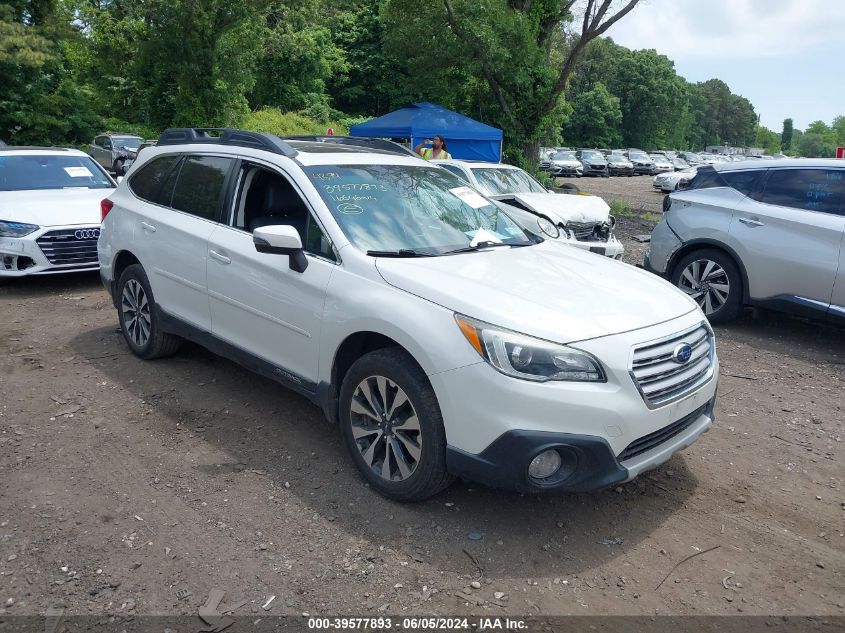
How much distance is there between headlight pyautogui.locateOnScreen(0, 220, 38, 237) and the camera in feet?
26.1

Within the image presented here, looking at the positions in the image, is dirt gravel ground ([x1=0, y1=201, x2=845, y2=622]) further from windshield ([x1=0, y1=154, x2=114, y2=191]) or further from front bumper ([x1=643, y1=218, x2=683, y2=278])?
windshield ([x1=0, y1=154, x2=114, y2=191])

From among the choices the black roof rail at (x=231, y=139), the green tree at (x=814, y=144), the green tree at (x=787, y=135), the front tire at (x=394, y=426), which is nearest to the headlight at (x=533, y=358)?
the front tire at (x=394, y=426)

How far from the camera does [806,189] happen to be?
6.99 m

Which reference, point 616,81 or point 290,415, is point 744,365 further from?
point 616,81

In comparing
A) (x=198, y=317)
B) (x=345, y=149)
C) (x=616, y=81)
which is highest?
(x=616, y=81)

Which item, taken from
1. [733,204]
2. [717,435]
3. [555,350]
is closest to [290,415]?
[555,350]

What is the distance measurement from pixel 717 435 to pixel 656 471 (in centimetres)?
83

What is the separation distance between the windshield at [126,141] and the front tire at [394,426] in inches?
951

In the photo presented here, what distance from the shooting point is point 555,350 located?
3260 mm

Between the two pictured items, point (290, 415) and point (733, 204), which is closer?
point (290, 415)

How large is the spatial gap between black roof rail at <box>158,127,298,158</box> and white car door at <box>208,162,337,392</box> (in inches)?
6.1

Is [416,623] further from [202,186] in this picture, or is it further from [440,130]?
[440,130]

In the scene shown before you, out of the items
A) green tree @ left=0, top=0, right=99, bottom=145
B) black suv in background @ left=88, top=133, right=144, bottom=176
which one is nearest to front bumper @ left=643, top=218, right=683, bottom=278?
green tree @ left=0, top=0, right=99, bottom=145

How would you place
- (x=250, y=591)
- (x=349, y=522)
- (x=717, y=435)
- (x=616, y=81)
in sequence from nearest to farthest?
(x=250, y=591)
(x=349, y=522)
(x=717, y=435)
(x=616, y=81)
